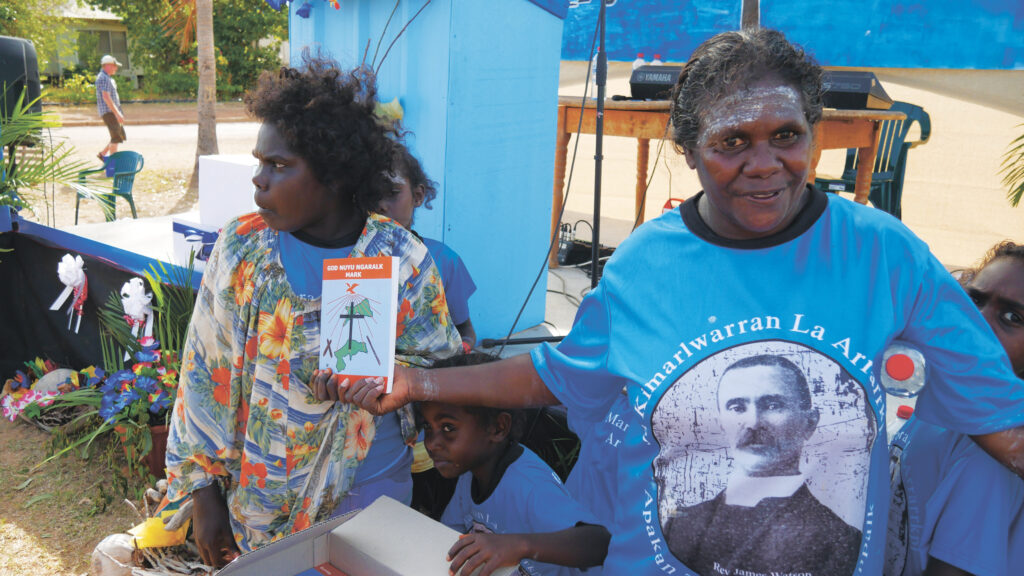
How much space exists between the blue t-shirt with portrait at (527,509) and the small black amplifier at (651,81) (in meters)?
3.69

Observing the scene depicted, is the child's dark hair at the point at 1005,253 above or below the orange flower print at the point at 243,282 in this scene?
above

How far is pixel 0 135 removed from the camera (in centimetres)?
472

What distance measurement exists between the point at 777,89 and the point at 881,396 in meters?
0.57

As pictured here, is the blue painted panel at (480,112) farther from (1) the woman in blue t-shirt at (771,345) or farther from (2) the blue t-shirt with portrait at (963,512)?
(2) the blue t-shirt with portrait at (963,512)

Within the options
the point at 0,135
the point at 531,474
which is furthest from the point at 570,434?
the point at 0,135

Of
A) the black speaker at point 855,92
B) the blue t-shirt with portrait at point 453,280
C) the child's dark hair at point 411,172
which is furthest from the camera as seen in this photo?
the black speaker at point 855,92

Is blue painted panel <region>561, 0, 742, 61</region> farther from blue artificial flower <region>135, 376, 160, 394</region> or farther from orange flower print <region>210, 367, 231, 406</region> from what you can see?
orange flower print <region>210, 367, 231, 406</region>

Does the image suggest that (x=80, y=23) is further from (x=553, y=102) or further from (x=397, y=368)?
(x=397, y=368)

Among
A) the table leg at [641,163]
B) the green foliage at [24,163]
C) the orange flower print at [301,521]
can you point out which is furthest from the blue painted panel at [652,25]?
the orange flower print at [301,521]

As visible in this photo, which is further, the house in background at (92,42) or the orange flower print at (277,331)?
the house in background at (92,42)

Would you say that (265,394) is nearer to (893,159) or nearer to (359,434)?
(359,434)

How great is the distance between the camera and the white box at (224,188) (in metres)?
4.57

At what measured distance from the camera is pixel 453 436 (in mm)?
2143

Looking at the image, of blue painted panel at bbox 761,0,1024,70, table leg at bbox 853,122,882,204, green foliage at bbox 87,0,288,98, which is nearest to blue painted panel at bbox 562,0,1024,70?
blue painted panel at bbox 761,0,1024,70
